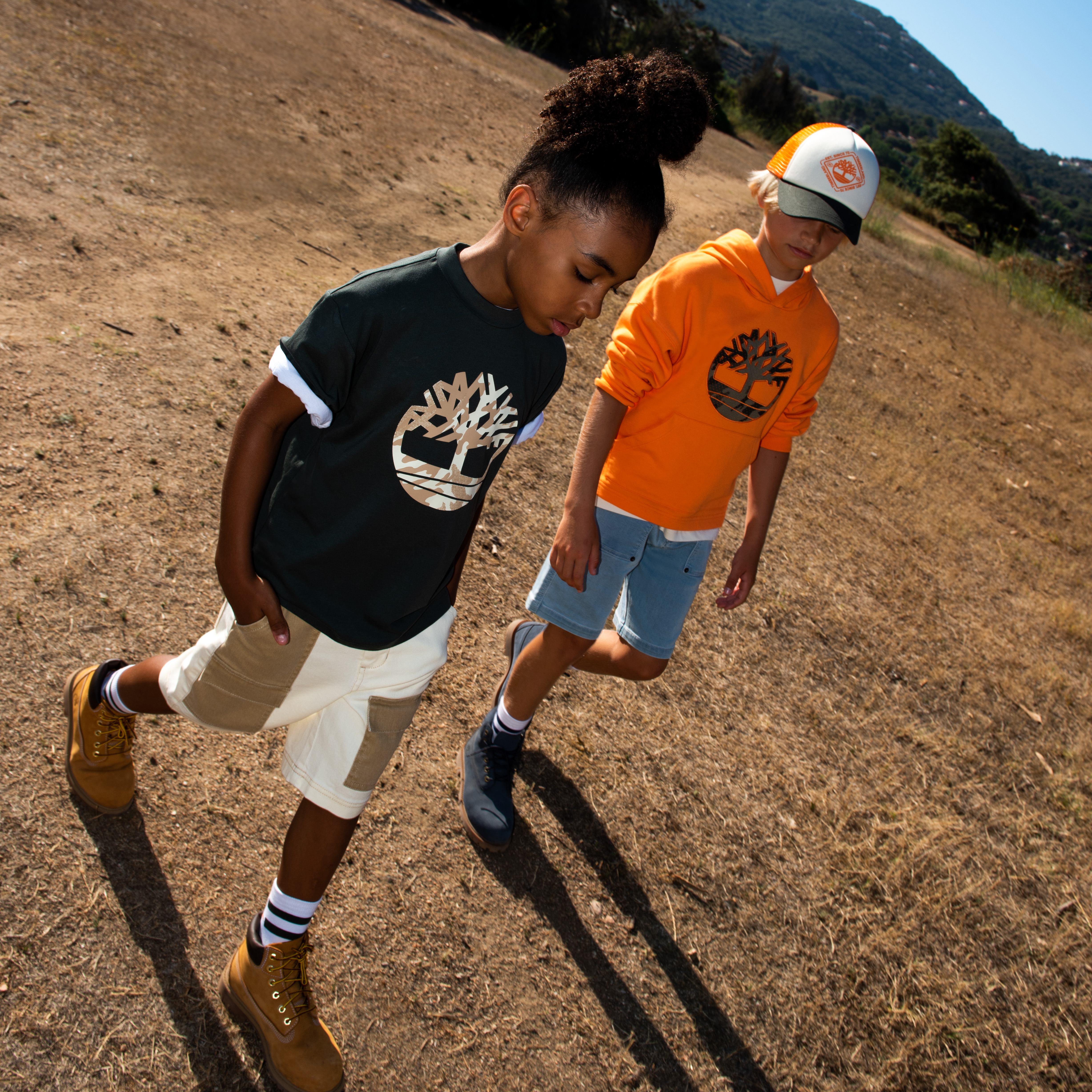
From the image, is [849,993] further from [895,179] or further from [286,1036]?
[895,179]

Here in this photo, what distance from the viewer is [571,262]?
1.46 m

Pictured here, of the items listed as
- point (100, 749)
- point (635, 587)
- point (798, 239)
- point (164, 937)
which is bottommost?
point (164, 937)

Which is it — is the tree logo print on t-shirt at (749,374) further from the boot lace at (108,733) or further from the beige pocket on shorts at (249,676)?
the boot lace at (108,733)

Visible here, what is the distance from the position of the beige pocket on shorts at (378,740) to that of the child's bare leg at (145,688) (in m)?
0.49

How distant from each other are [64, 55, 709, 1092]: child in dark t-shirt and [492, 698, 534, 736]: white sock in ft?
2.61

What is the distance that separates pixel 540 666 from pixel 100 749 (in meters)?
1.18

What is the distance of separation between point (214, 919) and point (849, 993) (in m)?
1.87

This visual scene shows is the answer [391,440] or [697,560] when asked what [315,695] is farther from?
[697,560]

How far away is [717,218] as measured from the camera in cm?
976

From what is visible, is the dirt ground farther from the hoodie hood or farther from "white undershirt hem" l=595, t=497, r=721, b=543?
the hoodie hood

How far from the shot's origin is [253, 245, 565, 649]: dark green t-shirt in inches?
56.6

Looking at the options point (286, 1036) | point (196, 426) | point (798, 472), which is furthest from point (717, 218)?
point (286, 1036)

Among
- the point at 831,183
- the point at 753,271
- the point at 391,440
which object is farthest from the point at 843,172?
the point at 391,440

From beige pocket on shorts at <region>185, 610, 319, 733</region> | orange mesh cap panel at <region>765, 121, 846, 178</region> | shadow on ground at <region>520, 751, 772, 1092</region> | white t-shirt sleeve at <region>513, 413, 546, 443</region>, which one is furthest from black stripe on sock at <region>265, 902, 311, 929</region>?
orange mesh cap panel at <region>765, 121, 846, 178</region>
